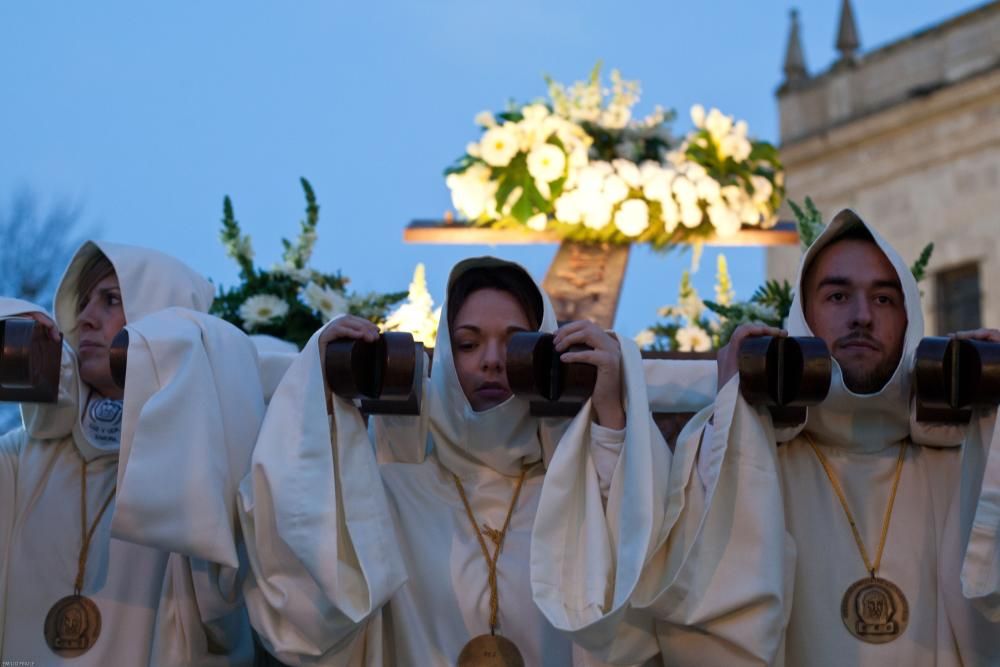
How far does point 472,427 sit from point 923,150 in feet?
65.1

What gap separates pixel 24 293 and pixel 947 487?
16838mm

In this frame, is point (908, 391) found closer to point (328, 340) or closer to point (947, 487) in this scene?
point (947, 487)

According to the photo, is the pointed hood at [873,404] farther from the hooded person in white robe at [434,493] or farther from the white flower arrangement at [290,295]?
the white flower arrangement at [290,295]

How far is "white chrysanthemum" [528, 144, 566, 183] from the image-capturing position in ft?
26.2

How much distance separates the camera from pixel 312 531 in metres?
4.65

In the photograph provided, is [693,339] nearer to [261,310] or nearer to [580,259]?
[580,259]

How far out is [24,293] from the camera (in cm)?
2059

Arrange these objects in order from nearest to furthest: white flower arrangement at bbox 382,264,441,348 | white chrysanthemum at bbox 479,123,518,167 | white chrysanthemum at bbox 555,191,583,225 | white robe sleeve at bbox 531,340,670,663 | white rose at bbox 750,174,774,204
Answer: white robe sleeve at bbox 531,340,670,663
white flower arrangement at bbox 382,264,441,348
white chrysanthemum at bbox 555,191,583,225
white chrysanthemum at bbox 479,123,518,167
white rose at bbox 750,174,774,204

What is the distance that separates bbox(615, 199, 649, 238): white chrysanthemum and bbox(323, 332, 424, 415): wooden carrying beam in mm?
3224

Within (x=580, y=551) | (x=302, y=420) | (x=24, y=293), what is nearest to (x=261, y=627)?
(x=302, y=420)

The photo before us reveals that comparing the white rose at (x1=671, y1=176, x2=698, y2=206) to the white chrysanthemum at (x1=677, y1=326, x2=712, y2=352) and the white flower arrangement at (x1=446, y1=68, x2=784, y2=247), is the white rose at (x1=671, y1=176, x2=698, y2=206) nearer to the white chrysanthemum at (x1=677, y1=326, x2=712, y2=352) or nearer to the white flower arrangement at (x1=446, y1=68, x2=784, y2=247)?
the white flower arrangement at (x1=446, y1=68, x2=784, y2=247)

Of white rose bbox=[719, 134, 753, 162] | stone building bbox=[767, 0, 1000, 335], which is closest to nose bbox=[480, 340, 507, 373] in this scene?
white rose bbox=[719, 134, 753, 162]

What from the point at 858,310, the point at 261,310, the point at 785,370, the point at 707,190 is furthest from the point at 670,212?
the point at 785,370

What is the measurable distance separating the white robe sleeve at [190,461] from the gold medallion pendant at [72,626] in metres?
0.24
